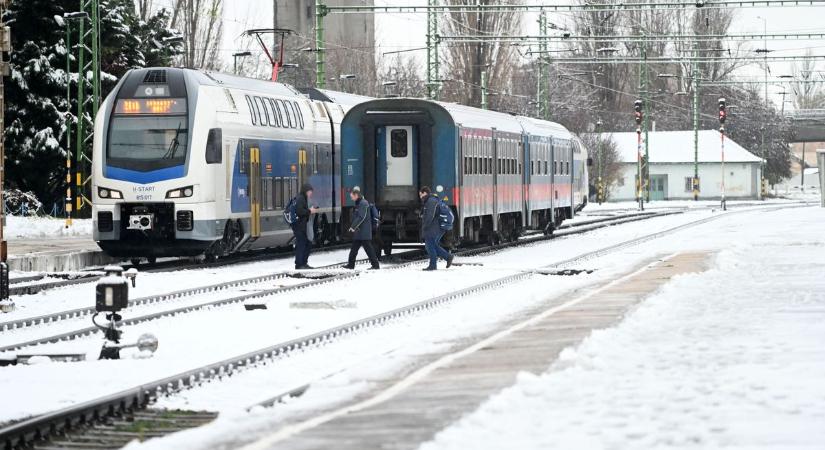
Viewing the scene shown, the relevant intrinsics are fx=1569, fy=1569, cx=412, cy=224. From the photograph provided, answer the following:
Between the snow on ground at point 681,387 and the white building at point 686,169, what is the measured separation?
289 feet

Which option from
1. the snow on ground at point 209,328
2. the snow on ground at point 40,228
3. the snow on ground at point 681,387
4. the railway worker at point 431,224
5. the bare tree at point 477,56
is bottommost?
the snow on ground at point 209,328

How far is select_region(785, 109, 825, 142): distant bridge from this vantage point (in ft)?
423

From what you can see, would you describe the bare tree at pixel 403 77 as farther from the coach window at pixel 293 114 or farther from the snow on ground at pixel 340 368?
the snow on ground at pixel 340 368

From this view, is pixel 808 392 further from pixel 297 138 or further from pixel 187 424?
pixel 297 138

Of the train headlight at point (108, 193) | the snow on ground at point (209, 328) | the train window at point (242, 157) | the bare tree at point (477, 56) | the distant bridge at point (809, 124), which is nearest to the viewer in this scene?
the snow on ground at point (209, 328)

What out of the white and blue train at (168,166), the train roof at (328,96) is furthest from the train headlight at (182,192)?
the train roof at (328,96)

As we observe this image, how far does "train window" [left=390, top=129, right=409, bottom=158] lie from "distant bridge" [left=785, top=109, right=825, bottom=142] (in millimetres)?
99758

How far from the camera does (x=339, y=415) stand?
9.98 m

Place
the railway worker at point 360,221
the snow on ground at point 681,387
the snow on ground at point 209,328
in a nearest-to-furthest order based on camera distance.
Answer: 1. the snow on ground at point 681,387
2. the snow on ground at point 209,328
3. the railway worker at point 360,221

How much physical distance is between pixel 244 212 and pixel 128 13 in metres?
25.6

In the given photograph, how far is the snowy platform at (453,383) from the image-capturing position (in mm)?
9055

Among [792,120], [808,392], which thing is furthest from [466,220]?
[792,120]

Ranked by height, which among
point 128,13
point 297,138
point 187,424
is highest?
point 128,13

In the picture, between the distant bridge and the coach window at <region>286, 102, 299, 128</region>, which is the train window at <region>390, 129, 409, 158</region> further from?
the distant bridge
